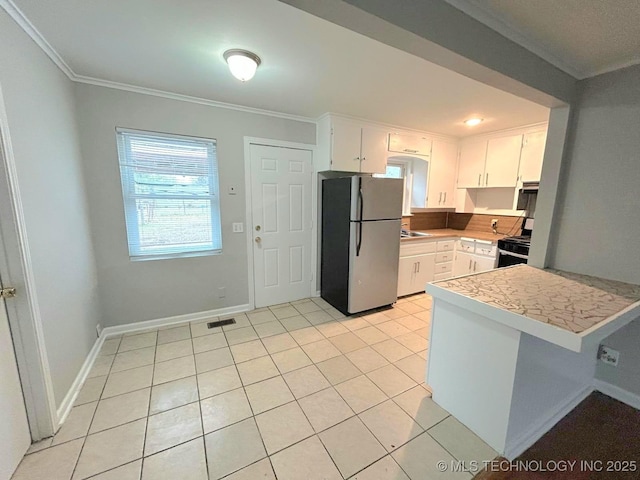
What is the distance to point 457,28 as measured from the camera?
1226 mm

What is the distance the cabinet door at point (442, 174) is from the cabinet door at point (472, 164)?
0.34 ft

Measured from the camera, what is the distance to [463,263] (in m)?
3.87

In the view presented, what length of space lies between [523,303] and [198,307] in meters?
2.96

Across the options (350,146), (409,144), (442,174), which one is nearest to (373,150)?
(350,146)

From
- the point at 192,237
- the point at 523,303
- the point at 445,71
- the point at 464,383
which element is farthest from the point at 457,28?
the point at 192,237

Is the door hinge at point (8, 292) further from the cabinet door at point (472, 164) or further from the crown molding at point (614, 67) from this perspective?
the cabinet door at point (472, 164)

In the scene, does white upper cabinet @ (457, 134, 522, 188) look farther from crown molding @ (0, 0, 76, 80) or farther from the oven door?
crown molding @ (0, 0, 76, 80)

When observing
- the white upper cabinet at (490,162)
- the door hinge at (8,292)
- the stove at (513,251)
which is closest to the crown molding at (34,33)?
the door hinge at (8,292)

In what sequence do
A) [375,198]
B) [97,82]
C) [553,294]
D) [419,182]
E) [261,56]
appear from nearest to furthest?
[553,294], [261,56], [97,82], [375,198], [419,182]

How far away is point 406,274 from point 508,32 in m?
2.73

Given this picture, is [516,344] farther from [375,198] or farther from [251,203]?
[251,203]

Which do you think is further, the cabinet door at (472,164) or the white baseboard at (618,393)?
the cabinet door at (472,164)

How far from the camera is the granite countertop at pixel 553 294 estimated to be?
125cm

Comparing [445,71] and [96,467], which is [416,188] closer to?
[445,71]
